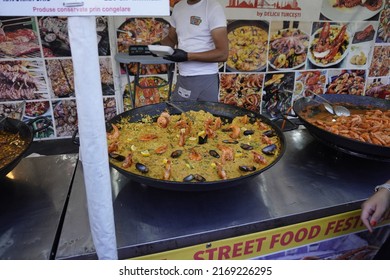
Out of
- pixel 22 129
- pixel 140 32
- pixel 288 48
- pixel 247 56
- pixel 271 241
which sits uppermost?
pixel 140 32

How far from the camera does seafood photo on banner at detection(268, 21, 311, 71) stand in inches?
157

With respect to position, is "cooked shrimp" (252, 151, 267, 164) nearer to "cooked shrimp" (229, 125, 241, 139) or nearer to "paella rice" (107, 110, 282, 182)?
"paella rice" (107, 110, 282, 182)

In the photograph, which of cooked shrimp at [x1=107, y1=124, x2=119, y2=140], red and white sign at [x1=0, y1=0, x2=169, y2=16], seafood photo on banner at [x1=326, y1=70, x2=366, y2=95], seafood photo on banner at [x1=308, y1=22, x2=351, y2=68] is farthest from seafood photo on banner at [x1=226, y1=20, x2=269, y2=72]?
red and white sign at [x1=0, y1=0, x2=169, y2=16]

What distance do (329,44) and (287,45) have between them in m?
0.73

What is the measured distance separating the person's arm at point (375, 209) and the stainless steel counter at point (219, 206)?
0.34 ft

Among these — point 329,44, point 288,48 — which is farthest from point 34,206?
point 329,44

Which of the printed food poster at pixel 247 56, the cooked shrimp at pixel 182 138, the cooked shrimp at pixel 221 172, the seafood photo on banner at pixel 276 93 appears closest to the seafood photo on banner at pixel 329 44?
the printed food poster at pixel 247 56

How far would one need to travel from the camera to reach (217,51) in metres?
2.82

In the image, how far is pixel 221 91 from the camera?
13.5ft

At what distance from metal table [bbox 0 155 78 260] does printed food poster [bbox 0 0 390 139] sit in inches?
74.8

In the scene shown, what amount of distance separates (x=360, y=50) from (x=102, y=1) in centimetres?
495

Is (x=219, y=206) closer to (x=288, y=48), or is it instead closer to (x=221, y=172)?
(x=221, y=172)

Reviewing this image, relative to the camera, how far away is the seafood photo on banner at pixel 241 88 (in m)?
4.09
